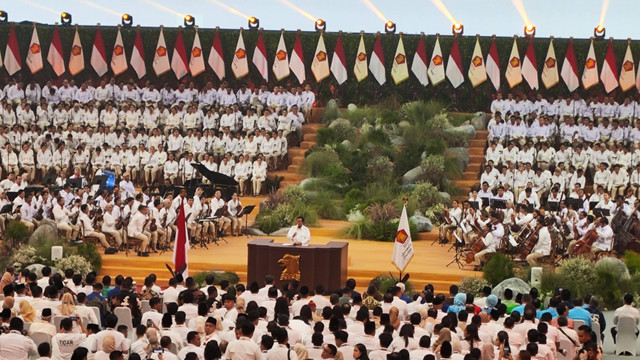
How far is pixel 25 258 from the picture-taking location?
24.5m

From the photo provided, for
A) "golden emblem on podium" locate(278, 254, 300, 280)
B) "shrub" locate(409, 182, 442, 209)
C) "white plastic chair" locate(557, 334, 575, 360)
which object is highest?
"shrub" locate(409, 182, 442, 209)

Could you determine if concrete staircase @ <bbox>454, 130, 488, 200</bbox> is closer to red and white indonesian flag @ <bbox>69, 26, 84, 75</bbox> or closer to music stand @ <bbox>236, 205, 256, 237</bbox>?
music stand @ <bbox>236, 205, 256, 237</bbox>

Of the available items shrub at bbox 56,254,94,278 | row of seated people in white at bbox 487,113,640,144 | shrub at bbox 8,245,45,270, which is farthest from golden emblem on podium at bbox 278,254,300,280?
row of seated people in white at bbox 487,113,640,144

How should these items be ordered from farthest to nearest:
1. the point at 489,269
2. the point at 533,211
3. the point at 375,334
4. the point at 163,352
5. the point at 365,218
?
the point at 365,218 → the point at 533,211 → the point at 489,269 → the point at 375,334 → the point at 163,352

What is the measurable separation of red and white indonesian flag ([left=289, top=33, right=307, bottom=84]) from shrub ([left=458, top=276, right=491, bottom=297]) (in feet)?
56.4

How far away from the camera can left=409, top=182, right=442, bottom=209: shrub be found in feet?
102

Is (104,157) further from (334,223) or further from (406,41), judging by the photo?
(406,41)

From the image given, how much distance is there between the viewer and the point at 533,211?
27219mm

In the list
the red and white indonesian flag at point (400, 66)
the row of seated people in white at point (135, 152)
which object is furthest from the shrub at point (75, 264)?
the red and white indonesian flag at point (400, 66)

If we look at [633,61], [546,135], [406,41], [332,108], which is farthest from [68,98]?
[633,61]

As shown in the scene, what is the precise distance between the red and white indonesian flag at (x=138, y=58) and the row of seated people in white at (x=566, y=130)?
12.6 meters

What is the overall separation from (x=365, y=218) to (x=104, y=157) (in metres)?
8.66

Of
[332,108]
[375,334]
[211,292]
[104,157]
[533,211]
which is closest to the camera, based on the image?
[375,334]

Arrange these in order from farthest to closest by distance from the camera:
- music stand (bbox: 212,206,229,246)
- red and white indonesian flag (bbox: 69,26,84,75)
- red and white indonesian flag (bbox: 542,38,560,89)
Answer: red and white indonesian flag (bbox: 69,26,84,75) < red and white indonesian flag (bbox: 542,38,560,89) < music stand (bbox: 212,206,229,246)
